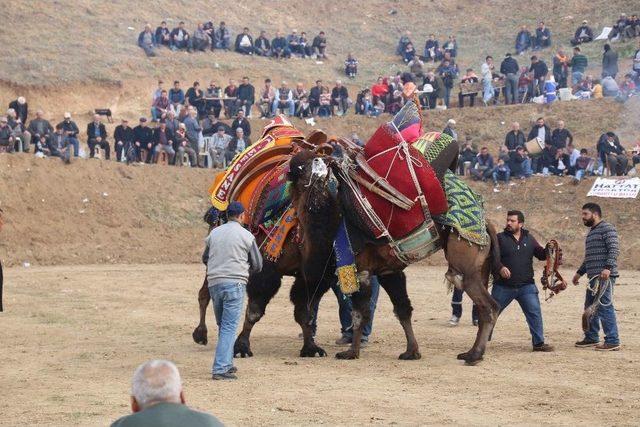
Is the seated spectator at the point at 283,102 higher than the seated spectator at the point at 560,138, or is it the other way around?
the seated spectator at the point at 283,102

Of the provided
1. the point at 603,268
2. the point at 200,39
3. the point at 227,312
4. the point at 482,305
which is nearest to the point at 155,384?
the point at 227,312

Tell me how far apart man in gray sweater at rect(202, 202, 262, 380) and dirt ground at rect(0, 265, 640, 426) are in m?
0.39

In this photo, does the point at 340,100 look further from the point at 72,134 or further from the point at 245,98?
the point at 72,134

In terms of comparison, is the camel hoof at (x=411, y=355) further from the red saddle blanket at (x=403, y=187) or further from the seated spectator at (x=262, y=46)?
the seated spectator at (x=262, y=46)

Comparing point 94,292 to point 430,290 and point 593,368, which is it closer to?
point 430,290

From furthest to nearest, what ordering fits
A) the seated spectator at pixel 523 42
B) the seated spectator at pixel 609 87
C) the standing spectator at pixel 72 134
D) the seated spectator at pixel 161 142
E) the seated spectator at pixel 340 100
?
1. the seated spectator at pixel 523 42
2. the seated spectator at pixel 340 100
3. the seated spectator at pixel 609 87
4. the seated spectator at pixel 161 142
5. the standing spectator at pixel 72 134

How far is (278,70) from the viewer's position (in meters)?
47.7

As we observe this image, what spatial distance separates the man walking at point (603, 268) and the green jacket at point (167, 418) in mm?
10411

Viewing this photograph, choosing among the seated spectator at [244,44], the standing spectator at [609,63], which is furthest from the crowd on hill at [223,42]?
the standing spectator at [609,63]

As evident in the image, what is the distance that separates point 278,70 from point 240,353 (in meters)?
33.2

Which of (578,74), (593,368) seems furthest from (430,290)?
(578,74)

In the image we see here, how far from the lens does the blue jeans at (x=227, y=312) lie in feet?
43.1

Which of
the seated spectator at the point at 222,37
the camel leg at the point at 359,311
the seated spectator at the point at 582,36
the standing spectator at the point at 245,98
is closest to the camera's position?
the camel leg at the point at 359,311

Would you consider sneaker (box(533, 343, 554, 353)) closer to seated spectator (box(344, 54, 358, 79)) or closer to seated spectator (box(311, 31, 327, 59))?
seated spectator (box(344, 54, 358, 79))
